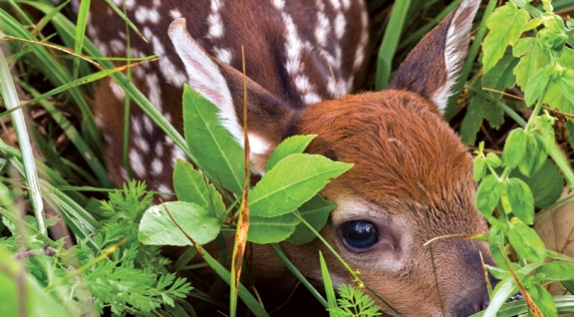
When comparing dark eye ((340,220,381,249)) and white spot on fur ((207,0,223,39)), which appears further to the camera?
white spot on fur ((207,0,223,39))

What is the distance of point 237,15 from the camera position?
2.17 m

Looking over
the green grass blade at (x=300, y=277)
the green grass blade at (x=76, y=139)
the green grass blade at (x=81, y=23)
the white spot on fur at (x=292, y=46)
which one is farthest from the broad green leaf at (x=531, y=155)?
the green grass blade at (x=76, y=139)

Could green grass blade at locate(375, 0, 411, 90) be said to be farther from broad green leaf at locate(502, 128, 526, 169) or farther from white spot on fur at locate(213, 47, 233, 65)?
broad green leaf at locate(502, 128, 526, 169)

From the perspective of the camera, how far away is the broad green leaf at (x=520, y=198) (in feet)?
3.76

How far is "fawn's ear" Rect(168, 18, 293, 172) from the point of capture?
153cm

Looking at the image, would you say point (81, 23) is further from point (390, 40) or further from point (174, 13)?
point (390, 40)

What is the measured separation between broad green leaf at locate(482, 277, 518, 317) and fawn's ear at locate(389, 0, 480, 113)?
72 cm

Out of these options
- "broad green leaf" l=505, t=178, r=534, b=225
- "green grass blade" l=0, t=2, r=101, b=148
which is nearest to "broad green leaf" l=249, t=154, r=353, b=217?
"broad green leaf" l=505, t=178, r=534, b=225

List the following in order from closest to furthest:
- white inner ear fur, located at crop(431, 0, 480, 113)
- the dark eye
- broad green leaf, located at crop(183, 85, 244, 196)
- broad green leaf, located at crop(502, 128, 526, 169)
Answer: broad green leaf, located at crop(502, 128, 526, 169)
broad green leaf, located at crop(183, 85, 244, 196)
the dark eye
white inner ear fur, located at crop(431, 0, 480, 113)

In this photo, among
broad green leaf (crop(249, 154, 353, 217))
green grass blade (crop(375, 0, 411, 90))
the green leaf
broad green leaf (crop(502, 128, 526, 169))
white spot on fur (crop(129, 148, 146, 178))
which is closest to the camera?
broad green leaf (crop(502, 128, 526, 169))

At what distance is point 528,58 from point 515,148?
422mm

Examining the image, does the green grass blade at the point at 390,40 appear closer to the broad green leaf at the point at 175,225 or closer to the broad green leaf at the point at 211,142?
the broad green leaf at the point at 211,142

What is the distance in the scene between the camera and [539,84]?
1224 millimetres

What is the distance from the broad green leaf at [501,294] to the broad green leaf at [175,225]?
0.54 metres
